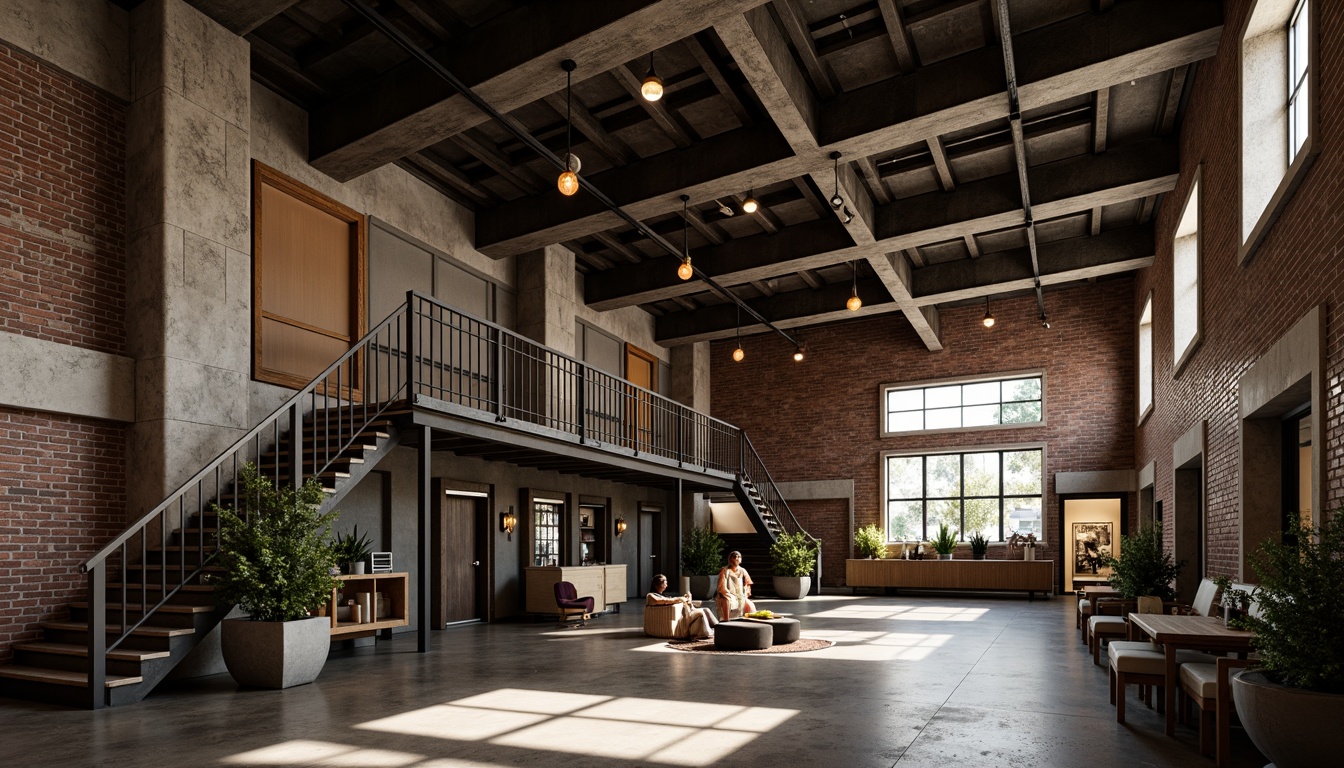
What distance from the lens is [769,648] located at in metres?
9.43

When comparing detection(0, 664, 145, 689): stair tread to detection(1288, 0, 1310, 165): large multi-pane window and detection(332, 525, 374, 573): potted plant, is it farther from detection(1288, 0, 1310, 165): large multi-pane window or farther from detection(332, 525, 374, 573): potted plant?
detection(1288, 0, 1310, 165): large multi-pane window

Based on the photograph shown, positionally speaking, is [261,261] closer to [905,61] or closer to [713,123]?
[713,123]

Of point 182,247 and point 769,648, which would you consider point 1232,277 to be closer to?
point 769,648

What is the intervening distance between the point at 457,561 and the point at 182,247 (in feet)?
19.5

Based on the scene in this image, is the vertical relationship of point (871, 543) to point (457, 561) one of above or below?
below

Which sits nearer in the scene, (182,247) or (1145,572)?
(182,247)

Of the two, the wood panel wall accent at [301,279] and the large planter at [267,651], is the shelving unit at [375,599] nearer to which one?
the large planter at [267,651]

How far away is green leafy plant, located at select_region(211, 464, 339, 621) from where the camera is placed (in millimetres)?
6895

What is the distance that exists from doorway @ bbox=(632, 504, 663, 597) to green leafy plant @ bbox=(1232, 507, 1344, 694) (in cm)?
1421

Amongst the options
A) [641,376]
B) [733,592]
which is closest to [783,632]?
[733,592]

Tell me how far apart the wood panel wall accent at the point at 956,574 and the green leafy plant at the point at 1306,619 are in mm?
13152

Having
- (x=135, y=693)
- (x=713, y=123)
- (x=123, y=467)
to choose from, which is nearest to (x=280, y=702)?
(x=135, y=693)

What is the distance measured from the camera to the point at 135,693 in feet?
21.1

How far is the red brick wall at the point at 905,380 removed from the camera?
17.1 meters
